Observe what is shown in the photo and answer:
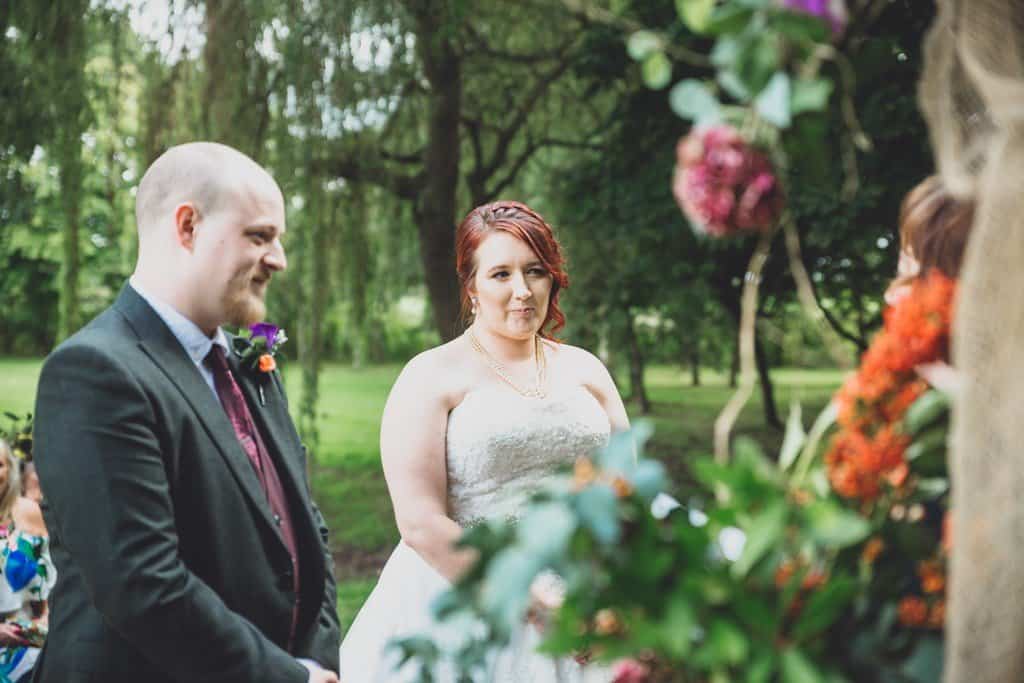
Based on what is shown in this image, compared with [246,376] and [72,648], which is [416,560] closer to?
[246,376]

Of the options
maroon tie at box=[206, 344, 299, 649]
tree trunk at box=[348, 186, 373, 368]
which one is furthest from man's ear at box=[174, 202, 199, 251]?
tree trunk at box=[348, 186, 373, 368]

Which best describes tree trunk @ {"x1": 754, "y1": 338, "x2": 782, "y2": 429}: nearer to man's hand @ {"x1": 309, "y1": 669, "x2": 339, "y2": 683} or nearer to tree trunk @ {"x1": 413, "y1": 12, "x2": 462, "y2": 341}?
tree trunk @ {"x1": 413, "y1": 12, "x2": 462, "y2": 341}

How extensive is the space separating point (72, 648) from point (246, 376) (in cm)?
64

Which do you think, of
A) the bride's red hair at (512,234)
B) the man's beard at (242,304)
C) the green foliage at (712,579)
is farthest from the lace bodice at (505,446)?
the green foliage at (712,579)

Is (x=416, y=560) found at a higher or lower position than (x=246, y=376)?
lower

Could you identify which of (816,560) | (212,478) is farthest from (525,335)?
(816,560)

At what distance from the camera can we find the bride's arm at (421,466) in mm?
2461

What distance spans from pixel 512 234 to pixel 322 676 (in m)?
1.25

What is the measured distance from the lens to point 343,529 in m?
8.65

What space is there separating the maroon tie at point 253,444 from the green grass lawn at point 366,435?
1.82m

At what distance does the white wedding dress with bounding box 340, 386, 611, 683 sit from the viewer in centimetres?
255

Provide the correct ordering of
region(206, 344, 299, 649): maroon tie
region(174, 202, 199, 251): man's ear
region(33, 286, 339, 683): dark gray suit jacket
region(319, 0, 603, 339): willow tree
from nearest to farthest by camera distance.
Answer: region(33, 286, 339, 683): dark gray suit jacket → region(174, 202, 199, 251): man's ear → region(206, 344, 299, 649): maroon tie → region(319, 0, 603, 339): willow tree

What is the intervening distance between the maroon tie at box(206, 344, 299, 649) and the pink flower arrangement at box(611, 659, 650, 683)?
3.43ft

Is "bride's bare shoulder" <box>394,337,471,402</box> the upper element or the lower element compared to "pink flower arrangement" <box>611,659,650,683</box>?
upper
